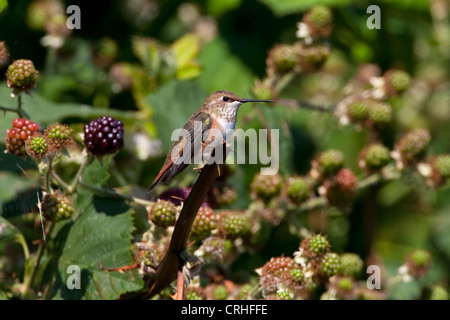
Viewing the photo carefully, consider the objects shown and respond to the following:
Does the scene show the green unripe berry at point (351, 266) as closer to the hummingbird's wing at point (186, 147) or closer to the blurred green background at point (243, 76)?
the blurred green background at point (243, 76)

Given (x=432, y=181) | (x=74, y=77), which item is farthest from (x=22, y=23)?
(x=432, y=181)

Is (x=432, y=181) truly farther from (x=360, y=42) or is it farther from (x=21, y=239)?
(x=21, y=239)

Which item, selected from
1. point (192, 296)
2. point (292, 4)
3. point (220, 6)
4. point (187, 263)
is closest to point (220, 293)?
point (192, 296)

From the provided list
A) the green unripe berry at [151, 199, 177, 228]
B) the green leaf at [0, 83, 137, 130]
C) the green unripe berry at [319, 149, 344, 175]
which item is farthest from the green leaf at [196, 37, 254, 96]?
the green unripe berry at [151, 199, 177, 228]

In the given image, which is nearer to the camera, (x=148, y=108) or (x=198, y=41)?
(x=148, y=108)

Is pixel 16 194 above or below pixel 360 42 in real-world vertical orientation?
below

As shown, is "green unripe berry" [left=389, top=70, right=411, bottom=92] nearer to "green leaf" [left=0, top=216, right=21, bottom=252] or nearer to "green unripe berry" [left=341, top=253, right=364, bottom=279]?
"green unripe berry" [left=341, top=253, right=364, bottom=279]

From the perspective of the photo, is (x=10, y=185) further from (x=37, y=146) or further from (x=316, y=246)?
(x=316, y=246)
